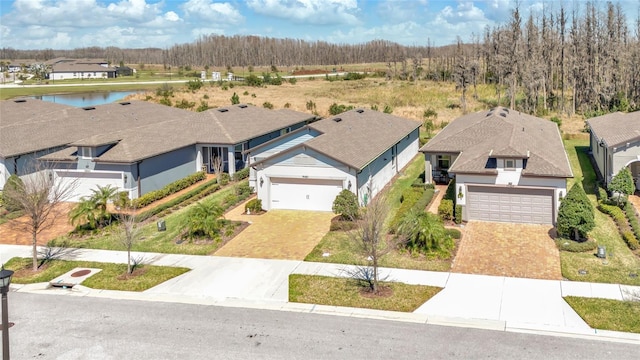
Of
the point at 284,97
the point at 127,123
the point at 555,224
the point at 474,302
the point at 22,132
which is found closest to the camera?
the point at 474,302

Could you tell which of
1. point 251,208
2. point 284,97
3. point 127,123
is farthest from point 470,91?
point 251,208

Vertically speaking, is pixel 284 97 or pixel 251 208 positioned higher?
pixel 284 97

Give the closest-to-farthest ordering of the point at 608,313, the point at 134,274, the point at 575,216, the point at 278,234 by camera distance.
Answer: the point at 608,313
the point at 134,274
the point at 575,216
the point at 278,234

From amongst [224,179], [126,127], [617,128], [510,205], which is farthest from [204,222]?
[617,128]

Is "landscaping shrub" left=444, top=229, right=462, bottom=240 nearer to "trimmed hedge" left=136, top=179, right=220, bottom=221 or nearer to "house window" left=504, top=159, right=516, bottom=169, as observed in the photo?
"house window" left=504, top=159, right=516, bottom=169

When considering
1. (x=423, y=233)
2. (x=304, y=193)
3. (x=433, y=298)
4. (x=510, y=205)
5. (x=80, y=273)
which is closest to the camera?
(x=433, y=298)

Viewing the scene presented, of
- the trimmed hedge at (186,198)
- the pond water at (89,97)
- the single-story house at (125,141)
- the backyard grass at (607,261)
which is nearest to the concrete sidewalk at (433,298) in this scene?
the backyard grass at (607,261)

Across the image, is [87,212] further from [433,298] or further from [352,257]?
[433,298]

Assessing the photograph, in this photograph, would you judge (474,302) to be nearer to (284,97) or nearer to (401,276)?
(401,276)
